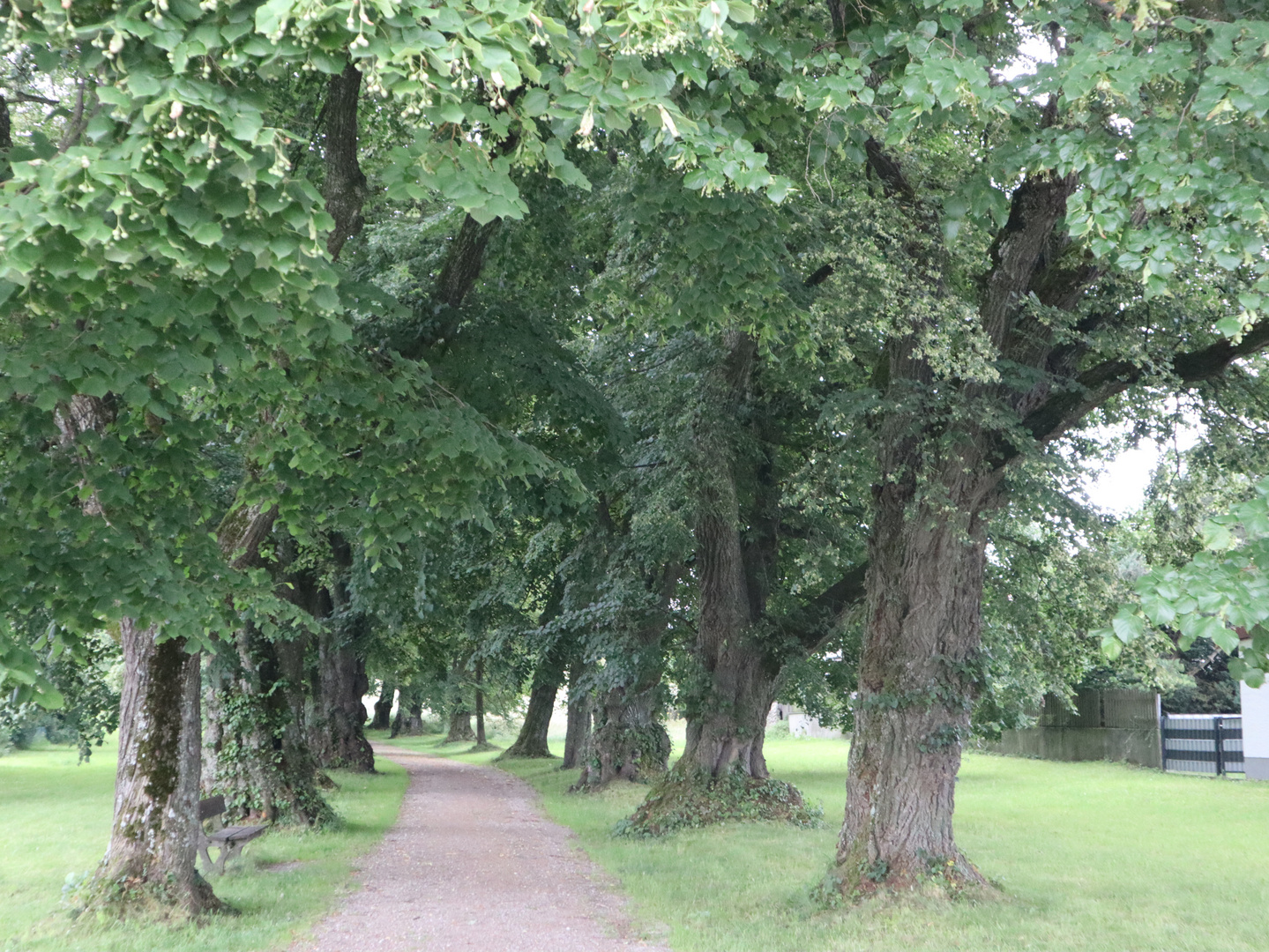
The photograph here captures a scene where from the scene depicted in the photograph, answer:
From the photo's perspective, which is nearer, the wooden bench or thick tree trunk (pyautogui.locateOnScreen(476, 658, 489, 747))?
the wooden bench

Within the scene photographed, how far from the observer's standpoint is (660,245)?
378 inches

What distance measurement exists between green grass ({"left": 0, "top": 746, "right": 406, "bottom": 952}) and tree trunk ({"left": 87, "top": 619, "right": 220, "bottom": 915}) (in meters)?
0.37

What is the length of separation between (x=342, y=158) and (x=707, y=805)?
10.9 metres

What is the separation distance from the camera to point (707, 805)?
15930 mm

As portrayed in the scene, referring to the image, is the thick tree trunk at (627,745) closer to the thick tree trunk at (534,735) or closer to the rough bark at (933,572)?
the thick tree trunk at (534,735)

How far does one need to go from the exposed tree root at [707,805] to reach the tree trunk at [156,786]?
757 cm

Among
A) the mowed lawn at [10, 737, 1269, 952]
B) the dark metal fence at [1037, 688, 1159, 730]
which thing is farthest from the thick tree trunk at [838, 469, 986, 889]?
the dark metal fence at [1037, 688, 1159, 730]

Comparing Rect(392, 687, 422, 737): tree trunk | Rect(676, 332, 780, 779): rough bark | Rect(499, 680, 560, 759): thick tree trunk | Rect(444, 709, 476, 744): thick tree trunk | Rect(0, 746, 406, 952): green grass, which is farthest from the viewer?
Rect(392, 687, 422, 737): tree trunk

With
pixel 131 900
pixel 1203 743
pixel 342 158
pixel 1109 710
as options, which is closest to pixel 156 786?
pixel 131 900

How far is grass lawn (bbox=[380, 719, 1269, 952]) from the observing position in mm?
8656

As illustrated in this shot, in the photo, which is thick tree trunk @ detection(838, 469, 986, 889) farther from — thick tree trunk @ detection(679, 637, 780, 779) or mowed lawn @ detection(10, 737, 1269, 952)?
thick tree trunk @ detection(679, 637, 780, 779)

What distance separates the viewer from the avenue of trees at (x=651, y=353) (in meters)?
4.60

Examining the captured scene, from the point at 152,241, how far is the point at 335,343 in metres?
3.53

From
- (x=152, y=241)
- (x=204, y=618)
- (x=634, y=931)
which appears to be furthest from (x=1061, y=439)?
(x=152, y=241)
